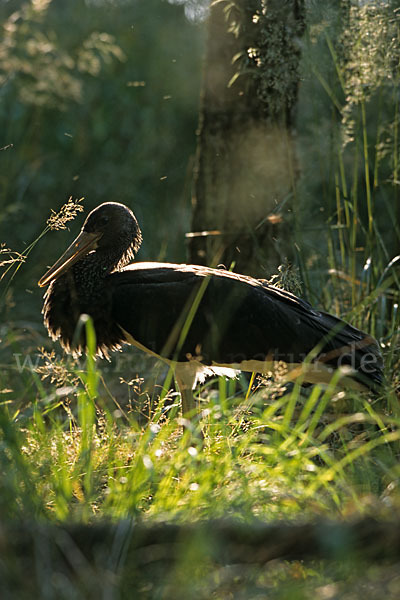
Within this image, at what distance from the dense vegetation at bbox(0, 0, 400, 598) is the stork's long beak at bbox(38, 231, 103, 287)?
0.33 m

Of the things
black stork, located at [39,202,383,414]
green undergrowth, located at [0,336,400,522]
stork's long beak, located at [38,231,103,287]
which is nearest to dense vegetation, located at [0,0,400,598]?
green undergrowth, located at [0,336,400,522]

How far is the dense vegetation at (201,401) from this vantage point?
146 centimetres

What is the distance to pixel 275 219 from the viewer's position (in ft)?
10.4

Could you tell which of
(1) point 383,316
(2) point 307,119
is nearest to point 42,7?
(1) point 383,316

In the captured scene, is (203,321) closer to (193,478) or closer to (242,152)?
(242,152)

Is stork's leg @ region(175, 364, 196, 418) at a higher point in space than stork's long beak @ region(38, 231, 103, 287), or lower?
lower

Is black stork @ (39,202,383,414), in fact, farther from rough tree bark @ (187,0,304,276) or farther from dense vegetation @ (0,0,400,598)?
rough tree bark @ (187,0,304,276)

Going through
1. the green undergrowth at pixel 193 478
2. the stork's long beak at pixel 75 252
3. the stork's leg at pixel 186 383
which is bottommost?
the stork's leg at pixel 186 383

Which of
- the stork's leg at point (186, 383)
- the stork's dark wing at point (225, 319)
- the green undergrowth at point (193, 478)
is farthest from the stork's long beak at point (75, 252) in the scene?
the green undergrowth at point (193, 478)

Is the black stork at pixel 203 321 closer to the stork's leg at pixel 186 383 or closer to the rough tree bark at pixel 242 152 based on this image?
the stork's leg at pixel 186 383

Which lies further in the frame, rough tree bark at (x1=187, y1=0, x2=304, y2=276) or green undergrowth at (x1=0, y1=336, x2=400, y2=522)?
rough tree bark at (x1=187, y1=0, x2=304, y2=276)

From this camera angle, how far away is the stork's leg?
293cm

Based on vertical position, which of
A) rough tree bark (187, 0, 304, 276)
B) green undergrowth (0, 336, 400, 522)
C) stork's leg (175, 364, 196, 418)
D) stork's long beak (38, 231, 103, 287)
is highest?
rough tree bark (187, 0, 304, 276)

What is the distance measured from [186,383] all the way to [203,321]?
0.26m
